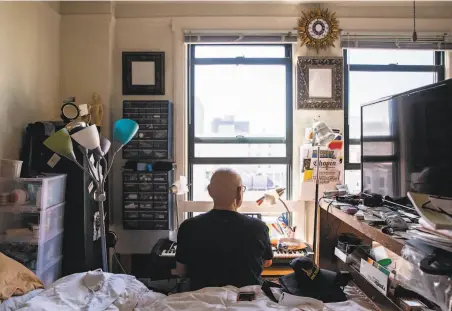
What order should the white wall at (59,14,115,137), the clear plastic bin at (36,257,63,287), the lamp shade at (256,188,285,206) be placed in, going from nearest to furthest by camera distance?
the clear plastic bin at (36,257,63,287)
the lamp shade at (256,188,285,206)
the white wall at (59,14,115,137)

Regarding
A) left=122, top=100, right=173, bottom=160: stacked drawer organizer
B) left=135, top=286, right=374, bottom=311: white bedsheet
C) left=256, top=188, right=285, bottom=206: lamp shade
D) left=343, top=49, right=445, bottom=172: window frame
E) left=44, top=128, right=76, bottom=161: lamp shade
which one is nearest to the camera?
left=135, top=286, right=374, bottom=311: white bedsheet

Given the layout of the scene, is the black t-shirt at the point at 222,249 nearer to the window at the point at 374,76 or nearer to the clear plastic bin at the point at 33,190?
the clear plastic bin at the point at 33,190

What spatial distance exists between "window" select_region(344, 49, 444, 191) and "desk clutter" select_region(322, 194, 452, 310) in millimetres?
861

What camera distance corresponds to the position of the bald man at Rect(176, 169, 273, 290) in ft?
5.06

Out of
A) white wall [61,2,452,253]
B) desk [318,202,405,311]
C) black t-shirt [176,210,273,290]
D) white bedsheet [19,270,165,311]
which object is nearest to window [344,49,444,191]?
white wall [61,2,452,253]

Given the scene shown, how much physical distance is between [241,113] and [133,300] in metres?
1.97

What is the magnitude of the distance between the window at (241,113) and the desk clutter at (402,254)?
0.88 metres

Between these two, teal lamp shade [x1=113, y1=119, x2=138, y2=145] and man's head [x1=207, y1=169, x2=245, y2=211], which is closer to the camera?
man's head [x1=207, y1=169, x2=245, y2=211]

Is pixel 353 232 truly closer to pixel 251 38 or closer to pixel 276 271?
pixel 276 271

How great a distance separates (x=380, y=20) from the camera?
2836 mm

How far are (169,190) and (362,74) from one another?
77.8 inches

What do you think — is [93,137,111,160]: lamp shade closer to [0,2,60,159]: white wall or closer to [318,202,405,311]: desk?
[0,2,60,159]: white wall

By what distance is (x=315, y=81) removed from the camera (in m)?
2.82

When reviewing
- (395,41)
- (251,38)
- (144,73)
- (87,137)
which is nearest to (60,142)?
(87,137)
